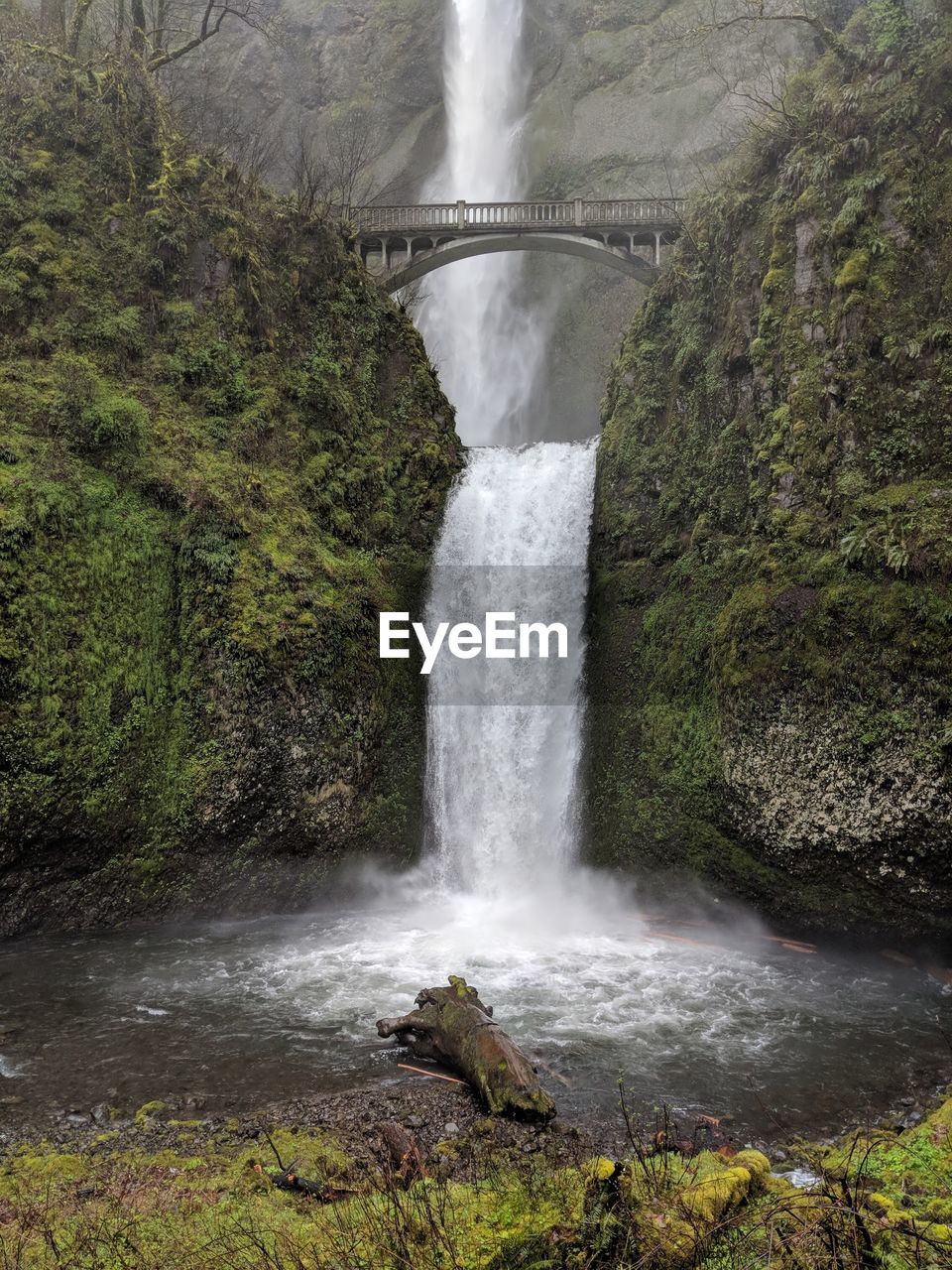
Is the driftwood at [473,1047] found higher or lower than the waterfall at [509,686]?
lower

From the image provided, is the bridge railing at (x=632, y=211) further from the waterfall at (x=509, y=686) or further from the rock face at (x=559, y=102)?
the rock face at (x=559, y=102)

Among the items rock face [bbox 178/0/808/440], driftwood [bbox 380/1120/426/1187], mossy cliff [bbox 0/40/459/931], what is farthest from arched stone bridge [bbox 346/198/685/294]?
driftwood [bbox 380/1120/426/1187]

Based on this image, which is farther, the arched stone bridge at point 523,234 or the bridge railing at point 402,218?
the bridge railing at point 402,218

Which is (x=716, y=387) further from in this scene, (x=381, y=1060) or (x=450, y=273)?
(x=450, y=273)

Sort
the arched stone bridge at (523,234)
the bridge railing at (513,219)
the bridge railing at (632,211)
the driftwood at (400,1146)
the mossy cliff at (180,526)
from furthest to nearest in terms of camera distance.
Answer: the arched stone bridge at (523,234) → the bridge railing at (513,219) → the bridge railing at (632,211) → the mossy cliff at (180,526) → the driftwood at (400,1146)

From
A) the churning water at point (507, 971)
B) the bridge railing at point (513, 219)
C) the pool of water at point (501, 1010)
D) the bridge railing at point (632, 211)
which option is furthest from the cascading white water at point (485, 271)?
the pool of water at point (501, 1010)

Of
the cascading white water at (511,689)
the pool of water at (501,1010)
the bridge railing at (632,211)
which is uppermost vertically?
the bridge railing at (632,211)

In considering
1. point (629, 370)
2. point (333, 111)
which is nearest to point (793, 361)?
point (629, 370)

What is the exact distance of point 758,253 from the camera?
1472 centimetres

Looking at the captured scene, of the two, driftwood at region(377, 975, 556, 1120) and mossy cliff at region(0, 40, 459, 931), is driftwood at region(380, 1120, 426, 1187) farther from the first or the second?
mossy cliff at region(0, 40, 459, 931)

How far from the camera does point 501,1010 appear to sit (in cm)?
905

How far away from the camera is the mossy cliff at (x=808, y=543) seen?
10922 millimetres

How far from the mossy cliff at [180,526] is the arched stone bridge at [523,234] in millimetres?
4894

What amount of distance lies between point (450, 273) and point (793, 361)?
21.8 metres
